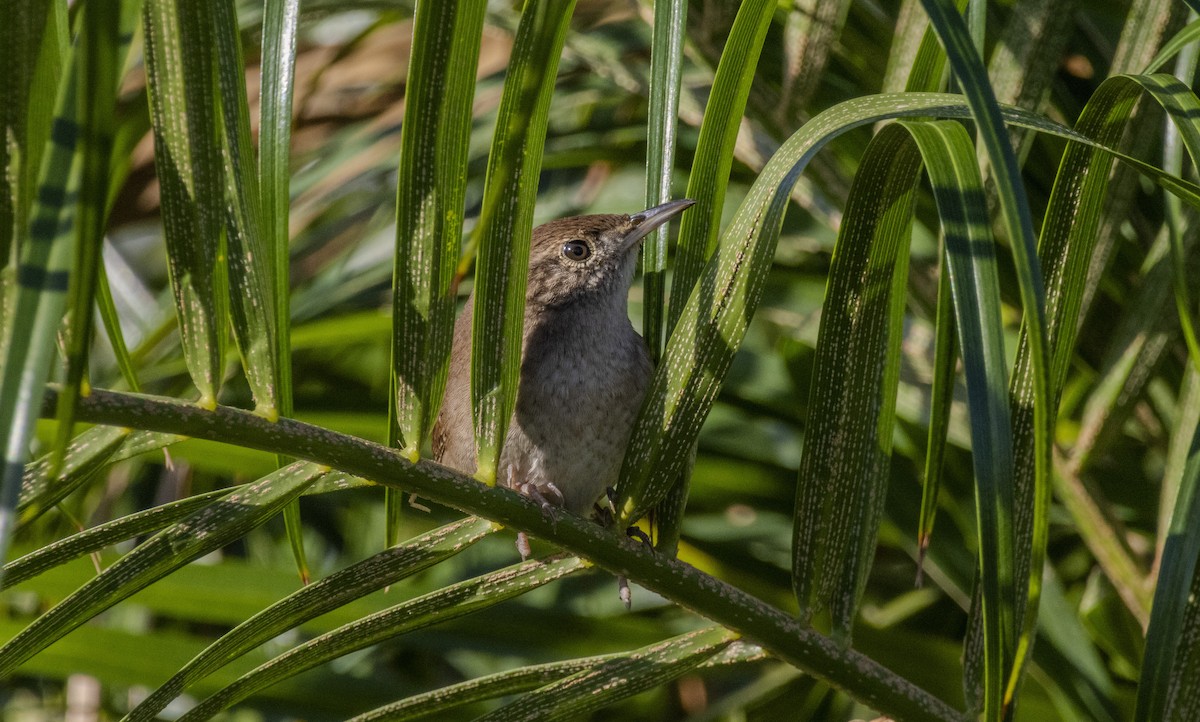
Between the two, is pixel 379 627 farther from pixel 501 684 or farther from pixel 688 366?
pixel 688 366

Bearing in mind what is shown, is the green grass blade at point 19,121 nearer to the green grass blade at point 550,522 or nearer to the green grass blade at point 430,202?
the green grass blade at point 550,522

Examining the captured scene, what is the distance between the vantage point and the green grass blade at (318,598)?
1744 millimetres

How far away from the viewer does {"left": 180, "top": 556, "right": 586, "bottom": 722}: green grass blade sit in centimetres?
181

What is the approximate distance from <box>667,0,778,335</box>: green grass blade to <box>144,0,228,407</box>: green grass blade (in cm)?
71

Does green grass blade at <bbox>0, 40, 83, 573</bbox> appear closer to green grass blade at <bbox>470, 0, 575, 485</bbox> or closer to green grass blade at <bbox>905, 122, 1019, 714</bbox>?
green grass blade at <bbox>470, 0, 575, 485</bbox>

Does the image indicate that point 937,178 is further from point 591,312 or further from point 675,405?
point 591,312

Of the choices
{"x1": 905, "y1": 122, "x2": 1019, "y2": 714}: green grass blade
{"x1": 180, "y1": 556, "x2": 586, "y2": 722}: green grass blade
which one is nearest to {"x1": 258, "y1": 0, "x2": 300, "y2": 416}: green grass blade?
{"x1": 180, "y1": 556, "x2": 586, "y2": 722}: green grass blade

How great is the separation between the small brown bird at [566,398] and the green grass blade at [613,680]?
604 millimetres

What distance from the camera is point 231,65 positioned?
5.15 feet

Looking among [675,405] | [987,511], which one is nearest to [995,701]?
[987,511]

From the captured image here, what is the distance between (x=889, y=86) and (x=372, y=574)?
161 cm

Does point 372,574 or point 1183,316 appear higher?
point 1183,316

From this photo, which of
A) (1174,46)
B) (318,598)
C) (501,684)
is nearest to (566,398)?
(501,684)

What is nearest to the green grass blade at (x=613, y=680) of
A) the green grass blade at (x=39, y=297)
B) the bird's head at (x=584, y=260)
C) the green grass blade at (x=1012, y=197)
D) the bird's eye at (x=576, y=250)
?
the green grass blade at (x=1012, y=197)
